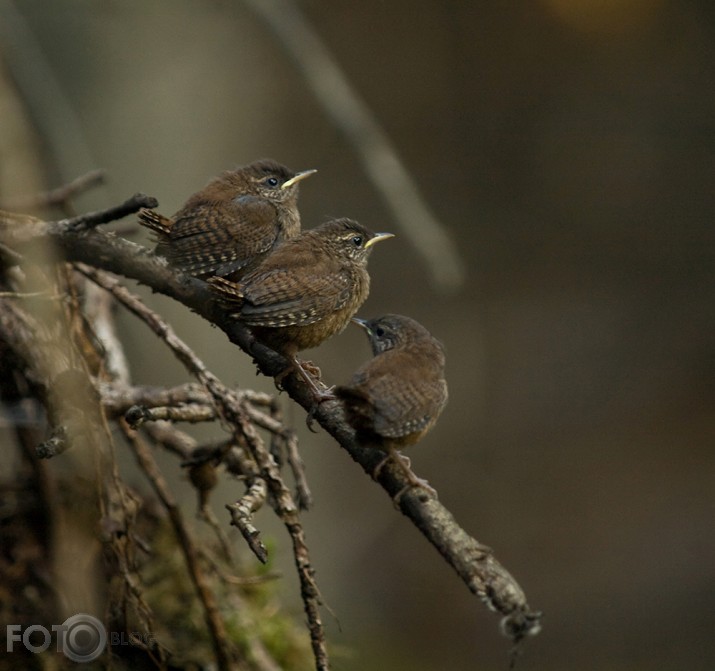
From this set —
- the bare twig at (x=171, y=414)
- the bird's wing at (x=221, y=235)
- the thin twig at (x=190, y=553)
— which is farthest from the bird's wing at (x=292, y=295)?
the thin twig at (x=190, y=553)

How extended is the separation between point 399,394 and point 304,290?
561mm

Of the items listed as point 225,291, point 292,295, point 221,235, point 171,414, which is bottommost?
point 171,414

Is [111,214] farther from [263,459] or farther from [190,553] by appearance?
[190,553]

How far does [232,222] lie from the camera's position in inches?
117

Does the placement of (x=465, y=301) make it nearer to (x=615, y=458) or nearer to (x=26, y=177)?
(x=615, y=458)

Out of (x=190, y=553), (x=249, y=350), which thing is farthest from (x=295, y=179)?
(x=190, y=553)

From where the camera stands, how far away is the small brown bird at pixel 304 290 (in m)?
2.60

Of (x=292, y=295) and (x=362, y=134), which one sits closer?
(x=292, y=295)

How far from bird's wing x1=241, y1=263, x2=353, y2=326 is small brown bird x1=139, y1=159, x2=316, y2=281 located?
138 mm

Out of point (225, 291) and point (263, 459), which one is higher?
point (225, 291)

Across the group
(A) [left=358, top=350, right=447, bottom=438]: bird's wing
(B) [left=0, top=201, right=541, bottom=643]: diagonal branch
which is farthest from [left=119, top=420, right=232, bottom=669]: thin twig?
(A) [left=358, top=350, right=447, bottom=438]: bird's wing

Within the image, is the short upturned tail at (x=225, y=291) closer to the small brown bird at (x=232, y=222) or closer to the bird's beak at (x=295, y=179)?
the small brown bird at (x=232, y=222)

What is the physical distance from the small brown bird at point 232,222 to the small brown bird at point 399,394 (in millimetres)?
521

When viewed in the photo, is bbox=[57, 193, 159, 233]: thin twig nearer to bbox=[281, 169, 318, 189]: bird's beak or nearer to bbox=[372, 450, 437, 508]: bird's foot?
bbox=[372, 450, 437, 508]: bird's foot
